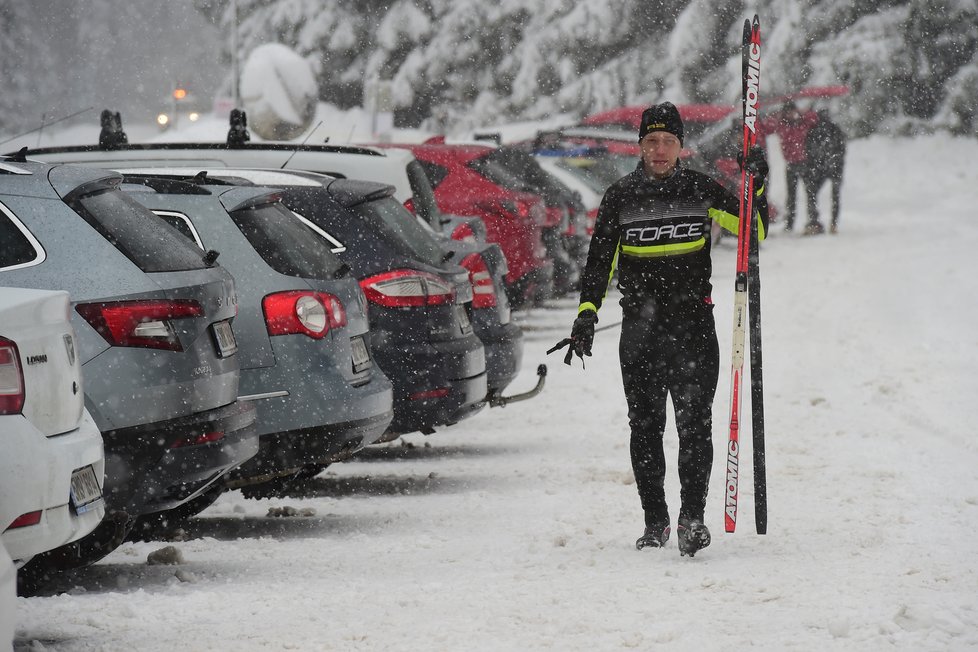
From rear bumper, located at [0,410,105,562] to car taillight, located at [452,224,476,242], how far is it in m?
7.15

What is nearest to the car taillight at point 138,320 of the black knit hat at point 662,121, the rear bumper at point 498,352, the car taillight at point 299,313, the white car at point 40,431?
the white car at point 40,431

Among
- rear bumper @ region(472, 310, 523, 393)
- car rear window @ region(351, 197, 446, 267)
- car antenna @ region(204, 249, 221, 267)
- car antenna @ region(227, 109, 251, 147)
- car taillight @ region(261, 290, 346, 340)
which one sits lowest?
rear bumper @ region(472, 310, 523, 393)

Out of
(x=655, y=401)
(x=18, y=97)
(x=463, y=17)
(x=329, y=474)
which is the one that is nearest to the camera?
(x=655, y=401)

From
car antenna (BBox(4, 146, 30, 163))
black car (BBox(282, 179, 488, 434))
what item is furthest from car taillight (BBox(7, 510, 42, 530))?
black car (BBox(282, 179, 488, 434))

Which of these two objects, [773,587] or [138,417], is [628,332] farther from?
[138,417]

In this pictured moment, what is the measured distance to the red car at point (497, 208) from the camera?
13953 mm

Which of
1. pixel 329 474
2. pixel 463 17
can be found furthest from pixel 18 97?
pixel 329 474

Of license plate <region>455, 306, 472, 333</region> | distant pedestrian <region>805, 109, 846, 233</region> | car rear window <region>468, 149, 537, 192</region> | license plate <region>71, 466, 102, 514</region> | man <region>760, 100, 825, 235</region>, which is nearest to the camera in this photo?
license plate <region>71, 466, 102, 514</region>

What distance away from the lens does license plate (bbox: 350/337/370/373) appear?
24.1 ft

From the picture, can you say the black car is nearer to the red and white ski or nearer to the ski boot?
the red and white ski

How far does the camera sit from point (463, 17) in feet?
157

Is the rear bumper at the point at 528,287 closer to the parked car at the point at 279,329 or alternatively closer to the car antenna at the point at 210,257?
the parked car at the point at 279,329

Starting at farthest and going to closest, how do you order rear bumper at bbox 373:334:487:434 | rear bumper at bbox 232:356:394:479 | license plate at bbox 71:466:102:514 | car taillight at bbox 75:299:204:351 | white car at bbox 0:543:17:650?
1. rear bumper at bbox 373:334:487:434
2. rear bumper at bbox 232:356:394:479
3. car taillight at bbox 75:299:204:351
4. license plate at bbox 71:466:102:514
5. white car at bbox 0:543:17:650

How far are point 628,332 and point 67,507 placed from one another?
2.79m
